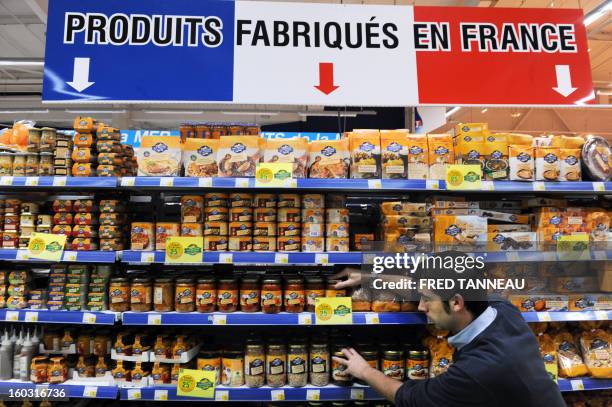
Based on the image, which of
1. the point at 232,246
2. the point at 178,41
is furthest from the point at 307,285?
the point at 178,41

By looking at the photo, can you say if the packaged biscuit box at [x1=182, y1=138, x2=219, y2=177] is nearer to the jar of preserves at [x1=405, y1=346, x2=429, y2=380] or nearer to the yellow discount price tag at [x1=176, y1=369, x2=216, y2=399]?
the yellow discount price tag at [x1=176, y1=369, x2=216, y2=399]

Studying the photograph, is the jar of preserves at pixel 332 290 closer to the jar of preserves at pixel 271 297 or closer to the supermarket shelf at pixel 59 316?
the jar of preserves at pixel 271 297

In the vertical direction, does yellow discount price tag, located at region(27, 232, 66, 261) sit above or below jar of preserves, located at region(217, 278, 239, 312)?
above

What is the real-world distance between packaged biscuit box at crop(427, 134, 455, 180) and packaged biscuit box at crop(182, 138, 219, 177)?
4.43 ft

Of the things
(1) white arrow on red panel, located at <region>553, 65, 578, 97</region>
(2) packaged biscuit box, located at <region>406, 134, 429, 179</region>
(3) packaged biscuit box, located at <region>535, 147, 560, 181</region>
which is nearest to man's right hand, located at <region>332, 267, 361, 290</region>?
(2) packaged biscuit box, located at <region>406, 134, 429, 179</region>

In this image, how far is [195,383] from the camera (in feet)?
7.80

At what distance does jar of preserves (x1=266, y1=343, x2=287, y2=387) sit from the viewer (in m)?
2.43

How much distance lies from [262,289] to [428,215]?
117 centimetres

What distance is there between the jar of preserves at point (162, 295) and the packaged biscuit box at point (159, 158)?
2.19 feet

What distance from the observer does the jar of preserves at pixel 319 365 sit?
2.45 meters

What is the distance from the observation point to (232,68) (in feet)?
8.82

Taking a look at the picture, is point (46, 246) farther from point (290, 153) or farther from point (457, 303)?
point (457, 303)

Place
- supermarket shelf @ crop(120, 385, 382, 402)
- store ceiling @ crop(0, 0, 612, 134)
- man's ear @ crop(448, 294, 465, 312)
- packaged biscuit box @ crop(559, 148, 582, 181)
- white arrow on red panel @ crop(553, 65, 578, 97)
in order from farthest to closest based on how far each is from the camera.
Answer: store ceiling @ crop(0, 0, 612, 134) → white arrow on red panel @ crop(553, 65, 578, 97) → packaged biscuit box @ crop(559, 148, 582, 181) → supermarket shelf @ crop(120, 385, 382, 402) → man's ear @ crop(448, 294, 465, 312)

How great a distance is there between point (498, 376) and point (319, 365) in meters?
1.11
